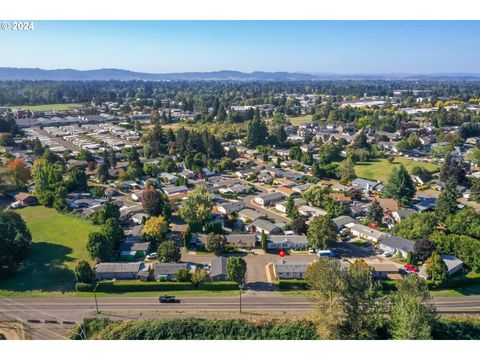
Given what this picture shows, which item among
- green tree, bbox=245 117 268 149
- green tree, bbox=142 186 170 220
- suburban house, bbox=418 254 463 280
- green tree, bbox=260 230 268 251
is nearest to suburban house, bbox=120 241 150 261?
A: green tree, bbox=142 186 170 220

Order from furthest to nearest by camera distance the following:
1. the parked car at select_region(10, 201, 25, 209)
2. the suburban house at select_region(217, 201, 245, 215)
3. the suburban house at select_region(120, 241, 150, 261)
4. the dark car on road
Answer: the parked car at select_region(10, 201, 25, 209) < the suburban house at select_region(217, 201, 245, 215) < the suburban house at select_region(120, 241, 150, 261) < the dark car on road

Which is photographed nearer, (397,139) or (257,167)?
(257,167)

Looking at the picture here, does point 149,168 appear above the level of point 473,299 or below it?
above

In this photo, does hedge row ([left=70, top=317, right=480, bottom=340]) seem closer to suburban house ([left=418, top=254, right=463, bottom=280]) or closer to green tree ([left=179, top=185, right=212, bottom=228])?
suburban house ([left=418, top=254, right=463, bottom=280])

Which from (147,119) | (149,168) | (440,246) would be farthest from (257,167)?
(147,119)

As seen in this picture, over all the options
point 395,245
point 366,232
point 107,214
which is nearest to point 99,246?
point 107,214

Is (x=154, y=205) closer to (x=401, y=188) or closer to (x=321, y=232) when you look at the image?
(x=321, y=232)

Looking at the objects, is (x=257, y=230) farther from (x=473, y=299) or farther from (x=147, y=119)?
(x=147, y=119)

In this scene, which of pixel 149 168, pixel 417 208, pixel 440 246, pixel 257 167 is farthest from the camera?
pixel 257 167
